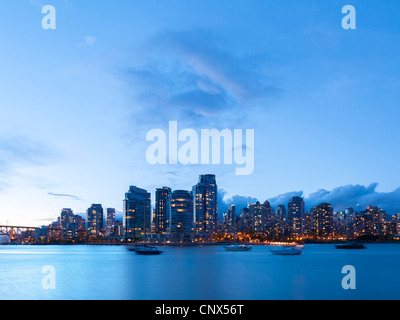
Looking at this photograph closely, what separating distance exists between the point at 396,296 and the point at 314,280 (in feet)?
60.0

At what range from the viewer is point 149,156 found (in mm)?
37688

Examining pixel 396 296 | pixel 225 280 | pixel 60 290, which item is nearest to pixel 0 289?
pixel 60 290

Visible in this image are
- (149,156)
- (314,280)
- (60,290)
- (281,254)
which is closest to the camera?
(149,156)

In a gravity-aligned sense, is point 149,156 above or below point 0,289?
above
